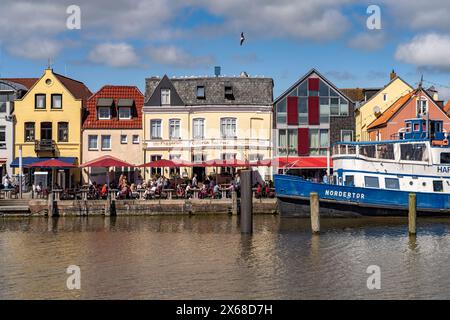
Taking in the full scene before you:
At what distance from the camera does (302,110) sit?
2131 inches

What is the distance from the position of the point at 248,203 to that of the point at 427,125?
1335 cm

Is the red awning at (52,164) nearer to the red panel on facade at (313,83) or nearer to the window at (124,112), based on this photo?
the window at (124,112)

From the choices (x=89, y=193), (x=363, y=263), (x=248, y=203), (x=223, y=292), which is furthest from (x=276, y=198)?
(x=223, y=292)

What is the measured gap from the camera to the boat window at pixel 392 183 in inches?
1518

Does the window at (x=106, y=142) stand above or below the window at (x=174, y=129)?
below

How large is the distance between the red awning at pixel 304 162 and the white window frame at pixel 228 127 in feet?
13.8

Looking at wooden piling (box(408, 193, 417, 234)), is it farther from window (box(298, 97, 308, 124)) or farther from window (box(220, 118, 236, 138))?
window (box(220, 118, 236, 138))

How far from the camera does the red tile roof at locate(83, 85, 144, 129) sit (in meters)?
53.7

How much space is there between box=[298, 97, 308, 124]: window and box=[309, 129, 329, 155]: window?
40.7 inches

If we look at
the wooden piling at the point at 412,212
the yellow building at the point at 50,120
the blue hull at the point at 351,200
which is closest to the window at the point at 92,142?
the yellow building at the point at 50,120

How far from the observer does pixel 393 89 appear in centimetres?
5934

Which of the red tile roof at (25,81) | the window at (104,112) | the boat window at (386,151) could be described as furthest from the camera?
the red tile roof at (25,81)

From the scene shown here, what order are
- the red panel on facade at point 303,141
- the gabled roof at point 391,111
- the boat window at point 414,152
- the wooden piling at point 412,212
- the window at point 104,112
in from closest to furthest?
the wooden piling at point 412,212 < the boat window at point 414,152 < the red panel on facade at point 303,141 < the window at point 104,112 < the gabled roof at point 391,111

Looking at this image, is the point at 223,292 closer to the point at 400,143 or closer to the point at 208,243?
the point at 208,243
